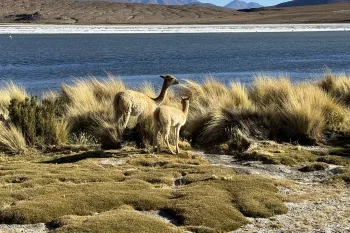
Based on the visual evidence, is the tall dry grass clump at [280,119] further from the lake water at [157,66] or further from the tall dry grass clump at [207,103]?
the lake water at [157,66]

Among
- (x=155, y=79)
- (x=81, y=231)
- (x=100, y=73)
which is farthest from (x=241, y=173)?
(x=100, y=73)

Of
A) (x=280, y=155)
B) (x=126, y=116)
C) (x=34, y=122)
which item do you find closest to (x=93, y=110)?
(x=34, y=122)

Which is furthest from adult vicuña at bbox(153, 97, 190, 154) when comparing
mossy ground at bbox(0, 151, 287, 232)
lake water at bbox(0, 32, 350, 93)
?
lake water at bbox(0, 32, 350, 93)

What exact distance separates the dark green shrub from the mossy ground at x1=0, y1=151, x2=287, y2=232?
167cm

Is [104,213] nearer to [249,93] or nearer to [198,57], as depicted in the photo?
[249,93]

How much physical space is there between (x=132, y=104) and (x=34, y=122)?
218 cm

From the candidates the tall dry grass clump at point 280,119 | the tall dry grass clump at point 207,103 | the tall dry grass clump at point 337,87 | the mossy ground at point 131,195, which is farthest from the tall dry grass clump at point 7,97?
the tall dry grass clump at point 337,87

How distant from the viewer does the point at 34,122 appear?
1109 cm

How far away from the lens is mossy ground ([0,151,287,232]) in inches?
249

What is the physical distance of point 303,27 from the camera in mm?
86438

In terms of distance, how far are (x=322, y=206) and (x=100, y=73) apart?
75.2ft

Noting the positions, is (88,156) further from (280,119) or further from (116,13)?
(116,13)

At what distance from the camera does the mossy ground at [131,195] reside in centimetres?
634

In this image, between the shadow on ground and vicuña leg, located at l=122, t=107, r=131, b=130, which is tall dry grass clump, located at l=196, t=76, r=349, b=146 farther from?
the shadow on ground
